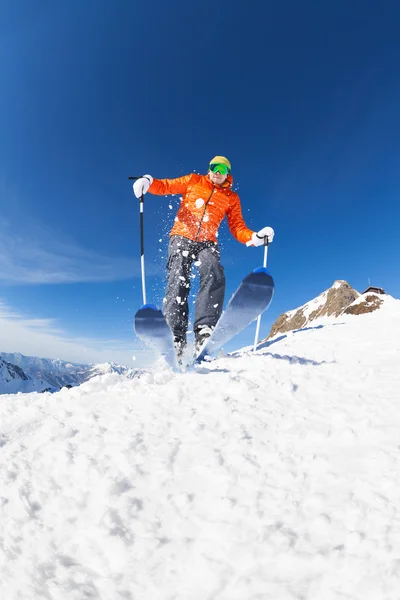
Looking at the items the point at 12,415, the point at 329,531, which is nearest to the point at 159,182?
the point at 12,415

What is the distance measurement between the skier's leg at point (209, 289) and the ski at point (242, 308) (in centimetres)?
41

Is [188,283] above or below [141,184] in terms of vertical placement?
below

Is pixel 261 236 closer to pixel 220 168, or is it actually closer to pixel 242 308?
pixel 220 168

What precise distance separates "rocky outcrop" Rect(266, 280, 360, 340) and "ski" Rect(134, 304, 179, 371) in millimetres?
51242

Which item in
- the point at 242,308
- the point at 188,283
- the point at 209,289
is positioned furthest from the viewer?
the point at 188,283

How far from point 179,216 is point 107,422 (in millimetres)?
4143

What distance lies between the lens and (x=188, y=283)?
18.3ft

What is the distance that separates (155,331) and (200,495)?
8.61ft

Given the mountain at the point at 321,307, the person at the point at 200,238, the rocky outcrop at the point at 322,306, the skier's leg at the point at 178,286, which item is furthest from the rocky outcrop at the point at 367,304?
the rocky outcrop at the point at 322,306

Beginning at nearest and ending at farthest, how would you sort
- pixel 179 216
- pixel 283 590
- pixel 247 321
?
1. pixel 283 590
2. pixel 247 321
3. pixel 179 216

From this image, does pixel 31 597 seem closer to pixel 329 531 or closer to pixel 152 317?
pixel 329 531

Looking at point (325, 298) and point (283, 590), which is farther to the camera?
point (325, 298)

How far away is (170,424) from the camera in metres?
2.55

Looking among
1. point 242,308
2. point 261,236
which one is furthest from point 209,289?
point 261,236
